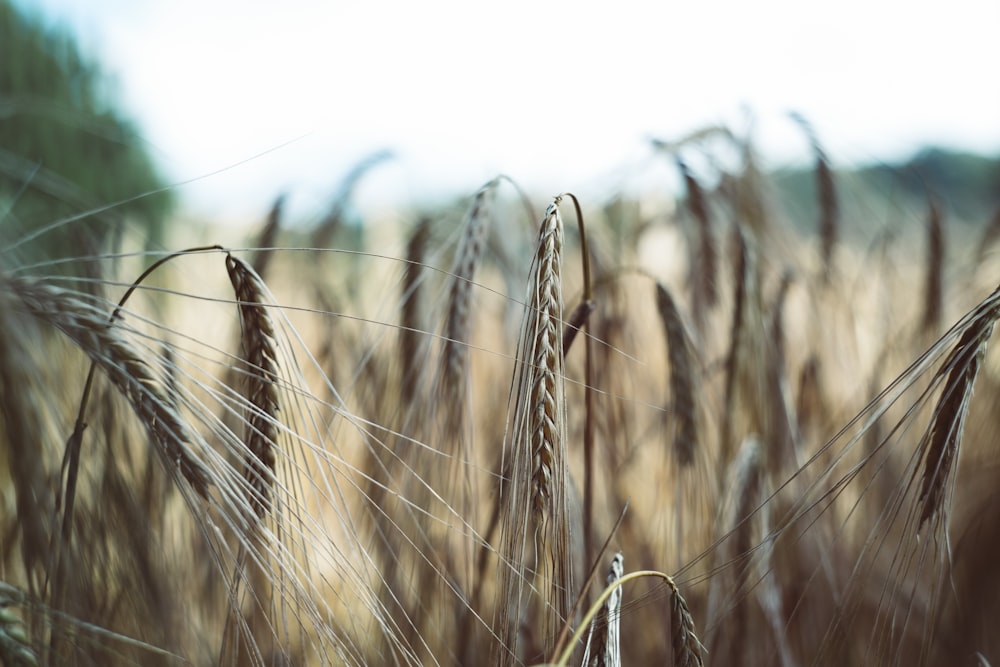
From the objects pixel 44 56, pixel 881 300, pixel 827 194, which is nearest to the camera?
pixel 827 194

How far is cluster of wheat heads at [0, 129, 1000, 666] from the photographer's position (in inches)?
11.4

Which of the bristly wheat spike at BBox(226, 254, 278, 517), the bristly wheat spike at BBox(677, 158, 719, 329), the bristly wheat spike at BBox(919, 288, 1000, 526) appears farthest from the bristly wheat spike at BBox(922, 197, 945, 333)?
the bristly wheat spike at BBox(226, 254, 278, 517)

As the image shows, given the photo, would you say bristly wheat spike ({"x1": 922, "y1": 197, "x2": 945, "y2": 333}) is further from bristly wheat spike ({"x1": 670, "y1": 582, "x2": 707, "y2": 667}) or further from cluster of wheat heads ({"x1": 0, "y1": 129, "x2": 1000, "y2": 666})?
bristly wheat spike ({"x1": 670, "y1": 582, "x2": 707, "y2": 667})

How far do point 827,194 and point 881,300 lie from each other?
0.21 metres

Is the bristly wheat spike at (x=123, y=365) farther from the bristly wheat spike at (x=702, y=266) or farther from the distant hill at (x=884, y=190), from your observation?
the distant hill at (x=884, y=190)

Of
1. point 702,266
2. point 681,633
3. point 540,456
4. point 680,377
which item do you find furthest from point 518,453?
point 702,266

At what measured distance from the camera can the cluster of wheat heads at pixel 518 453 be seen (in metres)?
0.29

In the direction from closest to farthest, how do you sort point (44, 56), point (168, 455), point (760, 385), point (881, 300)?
1. point (168, 455)
2. point (760, 385)
3. point (881, 300)
4. point (44, 56)

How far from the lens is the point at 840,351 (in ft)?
3.04

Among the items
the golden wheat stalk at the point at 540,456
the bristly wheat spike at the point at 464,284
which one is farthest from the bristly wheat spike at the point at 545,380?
the bristly wheat spike at the point at 464,284

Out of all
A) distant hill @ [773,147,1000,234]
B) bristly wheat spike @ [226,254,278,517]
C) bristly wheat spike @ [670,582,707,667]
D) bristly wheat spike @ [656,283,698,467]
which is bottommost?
bristly wheat spike @ [670,582,707,667]

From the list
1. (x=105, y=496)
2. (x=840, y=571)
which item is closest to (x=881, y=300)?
(x=840, y=571)

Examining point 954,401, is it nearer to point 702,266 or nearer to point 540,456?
point 540,456

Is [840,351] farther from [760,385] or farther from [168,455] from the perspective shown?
[168,455]
